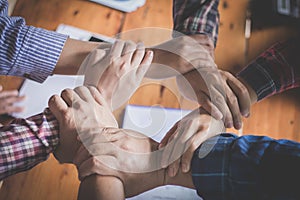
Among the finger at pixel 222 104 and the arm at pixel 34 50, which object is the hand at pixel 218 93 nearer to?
the finger at pixel 222 104

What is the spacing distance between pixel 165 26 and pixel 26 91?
34 centimetres

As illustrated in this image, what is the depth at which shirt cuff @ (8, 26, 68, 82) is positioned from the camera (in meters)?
0.58

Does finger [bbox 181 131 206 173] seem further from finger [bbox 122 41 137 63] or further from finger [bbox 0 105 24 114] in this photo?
finger [bbox 0 105 24 114]

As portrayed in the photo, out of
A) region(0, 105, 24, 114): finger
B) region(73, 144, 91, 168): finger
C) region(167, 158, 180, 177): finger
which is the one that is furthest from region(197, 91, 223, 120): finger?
region(0, 105, 24, 114): finger

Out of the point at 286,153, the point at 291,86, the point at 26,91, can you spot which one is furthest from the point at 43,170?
the point at 291,86

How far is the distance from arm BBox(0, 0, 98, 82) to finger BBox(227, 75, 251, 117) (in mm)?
240

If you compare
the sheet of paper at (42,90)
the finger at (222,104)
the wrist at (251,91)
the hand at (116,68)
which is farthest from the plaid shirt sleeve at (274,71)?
the sheet of paper at (42,90)

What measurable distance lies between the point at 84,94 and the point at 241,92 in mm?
269

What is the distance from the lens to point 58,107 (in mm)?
508

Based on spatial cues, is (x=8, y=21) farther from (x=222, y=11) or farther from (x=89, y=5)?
(x=222, y=11)

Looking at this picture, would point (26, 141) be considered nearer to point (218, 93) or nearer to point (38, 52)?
point (38, 52)

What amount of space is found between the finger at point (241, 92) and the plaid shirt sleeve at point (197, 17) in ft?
0.40

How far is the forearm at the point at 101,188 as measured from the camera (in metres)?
0.45

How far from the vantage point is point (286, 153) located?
19.0 inches
